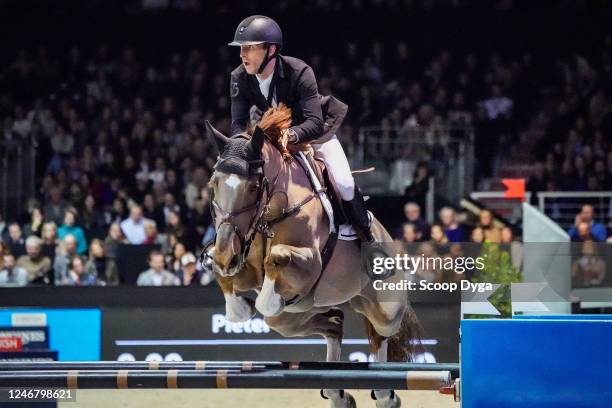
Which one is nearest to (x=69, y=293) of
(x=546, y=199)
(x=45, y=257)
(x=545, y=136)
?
(x=45, y=257)

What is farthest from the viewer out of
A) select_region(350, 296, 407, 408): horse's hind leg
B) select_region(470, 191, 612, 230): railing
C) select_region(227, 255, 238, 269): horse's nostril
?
select_region(470, 191, 612, 230): railing

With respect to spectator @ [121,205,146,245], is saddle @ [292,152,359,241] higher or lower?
higher

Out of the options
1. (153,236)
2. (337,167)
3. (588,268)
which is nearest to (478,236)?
(588,268)

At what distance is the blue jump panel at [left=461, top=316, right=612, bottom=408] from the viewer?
Answer: 5113 mm

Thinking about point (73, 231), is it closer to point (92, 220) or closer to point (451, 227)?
point (92, 220)

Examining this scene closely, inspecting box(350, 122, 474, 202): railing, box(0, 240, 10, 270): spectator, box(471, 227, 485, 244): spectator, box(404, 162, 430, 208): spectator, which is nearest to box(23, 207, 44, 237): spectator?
box(0, 240, 10, 270): spectator

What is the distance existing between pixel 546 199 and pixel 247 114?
8.24m

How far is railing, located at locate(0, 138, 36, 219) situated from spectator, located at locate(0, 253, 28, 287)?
3187 millimetres

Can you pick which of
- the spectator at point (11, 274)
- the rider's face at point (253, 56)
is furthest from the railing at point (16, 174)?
the rider's face at point (253, 56)

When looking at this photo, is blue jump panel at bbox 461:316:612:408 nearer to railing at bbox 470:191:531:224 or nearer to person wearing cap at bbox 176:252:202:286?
person wearing cap at bbox 176:252:202:286

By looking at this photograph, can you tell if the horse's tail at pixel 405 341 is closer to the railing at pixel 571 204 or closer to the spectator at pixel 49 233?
the spectator at pixel 49 233

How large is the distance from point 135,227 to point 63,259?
4.38 ft

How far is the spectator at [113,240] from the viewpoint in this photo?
1121 cm

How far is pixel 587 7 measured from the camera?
53.4 feet
